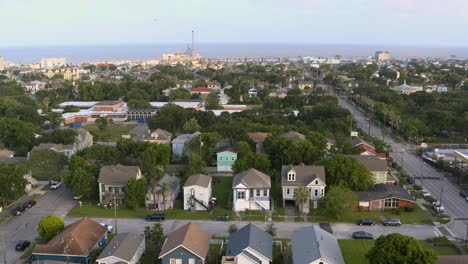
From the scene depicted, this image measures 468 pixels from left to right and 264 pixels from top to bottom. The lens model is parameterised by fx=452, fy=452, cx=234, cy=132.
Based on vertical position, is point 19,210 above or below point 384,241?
below

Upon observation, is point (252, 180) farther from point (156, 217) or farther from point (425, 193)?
point (425, 193)

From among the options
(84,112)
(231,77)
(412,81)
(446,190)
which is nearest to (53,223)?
(446,190)

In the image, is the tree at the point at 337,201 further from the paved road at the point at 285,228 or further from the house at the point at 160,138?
the house at the point at 160,138

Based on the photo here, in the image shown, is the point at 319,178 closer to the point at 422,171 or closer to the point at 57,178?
the point at 422,171

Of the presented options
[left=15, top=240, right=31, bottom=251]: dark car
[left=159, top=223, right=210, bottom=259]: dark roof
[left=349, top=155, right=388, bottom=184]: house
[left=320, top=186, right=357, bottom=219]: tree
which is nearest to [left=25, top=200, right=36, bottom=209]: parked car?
[left=15, top=240, right=31, bottom=251]: dark car

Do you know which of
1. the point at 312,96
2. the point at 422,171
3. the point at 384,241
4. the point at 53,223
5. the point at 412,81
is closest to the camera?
the point at 384,241

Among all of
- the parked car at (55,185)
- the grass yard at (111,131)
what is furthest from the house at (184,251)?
the grass yard at (111,131)
